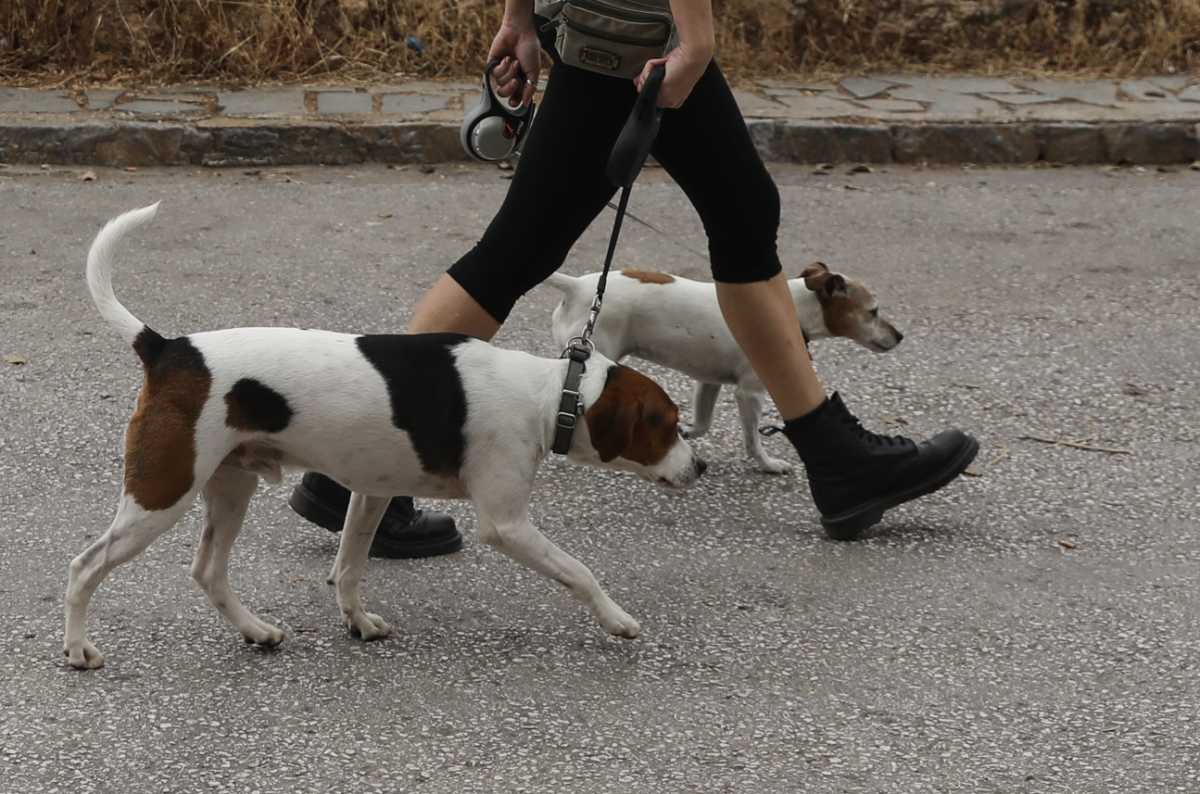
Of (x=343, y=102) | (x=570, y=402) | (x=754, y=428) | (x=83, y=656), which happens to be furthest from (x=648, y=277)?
(x=343, y=102)

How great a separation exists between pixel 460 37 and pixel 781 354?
16.8ft

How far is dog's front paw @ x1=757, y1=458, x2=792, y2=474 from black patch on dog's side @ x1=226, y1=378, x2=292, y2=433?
180 cm

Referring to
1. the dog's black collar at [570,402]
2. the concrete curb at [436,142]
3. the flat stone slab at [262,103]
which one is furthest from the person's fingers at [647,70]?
the flat stone slab at [262,103]

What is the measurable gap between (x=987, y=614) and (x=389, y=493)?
143cm

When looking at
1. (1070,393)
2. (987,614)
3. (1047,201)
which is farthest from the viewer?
(1047,201)

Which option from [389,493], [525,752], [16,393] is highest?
[389,493]

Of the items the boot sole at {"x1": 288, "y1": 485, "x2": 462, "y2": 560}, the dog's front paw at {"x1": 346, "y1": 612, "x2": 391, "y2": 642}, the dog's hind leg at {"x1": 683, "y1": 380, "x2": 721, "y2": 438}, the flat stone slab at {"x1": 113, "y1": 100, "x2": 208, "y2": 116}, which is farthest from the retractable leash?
the flat stone slab at {"x1": 113, "y1": 100, "x2": 208, "y2": 116}

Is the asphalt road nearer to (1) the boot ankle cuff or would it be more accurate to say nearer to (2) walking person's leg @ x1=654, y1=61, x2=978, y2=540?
(2) walking person's leg @ x1=654, y1=61, x2=978, y2=540

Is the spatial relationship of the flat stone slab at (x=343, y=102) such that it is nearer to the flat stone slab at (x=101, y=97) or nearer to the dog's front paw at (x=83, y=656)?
the flat stone slab at (x=101, y=97)

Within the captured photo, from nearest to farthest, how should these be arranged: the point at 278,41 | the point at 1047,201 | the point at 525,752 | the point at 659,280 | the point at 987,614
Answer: the point at 525,752
the point at 987,614
the point at 659,280
the point at 1047,201
the point at 278,41

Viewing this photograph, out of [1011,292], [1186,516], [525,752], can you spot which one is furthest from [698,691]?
[1011,292]

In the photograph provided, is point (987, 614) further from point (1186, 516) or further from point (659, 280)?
point (659, 280)

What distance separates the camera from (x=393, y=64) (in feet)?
29.2

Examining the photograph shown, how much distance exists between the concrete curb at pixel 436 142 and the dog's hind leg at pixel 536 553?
4.54 meters
